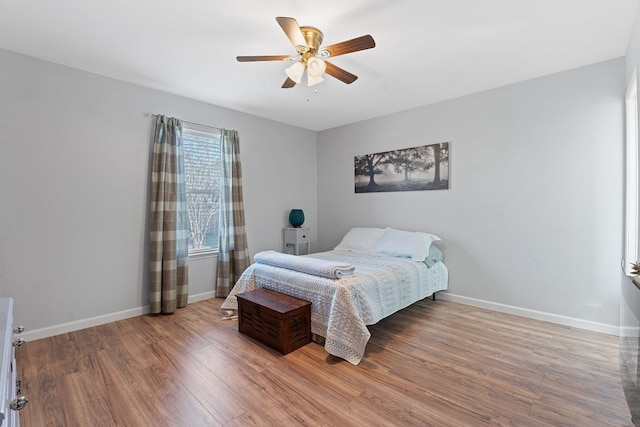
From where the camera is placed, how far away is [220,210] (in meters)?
3.85

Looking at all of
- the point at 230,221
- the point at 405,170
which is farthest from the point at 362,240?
the point at 230,221

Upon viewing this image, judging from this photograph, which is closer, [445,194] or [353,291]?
[353,291]

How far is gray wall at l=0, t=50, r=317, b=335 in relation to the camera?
98.9 inches

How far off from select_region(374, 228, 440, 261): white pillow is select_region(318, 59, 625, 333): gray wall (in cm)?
32

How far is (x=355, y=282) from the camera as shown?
2.43 m

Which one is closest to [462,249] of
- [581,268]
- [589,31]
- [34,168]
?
[581,268]

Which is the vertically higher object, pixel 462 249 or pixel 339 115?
pixel 339 115

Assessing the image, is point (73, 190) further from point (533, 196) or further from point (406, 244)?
point (533, 196)

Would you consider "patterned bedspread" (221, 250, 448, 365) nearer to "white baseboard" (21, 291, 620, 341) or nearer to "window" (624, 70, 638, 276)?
"white baseboard" (21, 291, 620, 341)

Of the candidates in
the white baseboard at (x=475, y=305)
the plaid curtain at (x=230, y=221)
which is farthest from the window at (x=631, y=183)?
the plaid curtain at (x=230, y=221)

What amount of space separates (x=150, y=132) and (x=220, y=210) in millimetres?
1182

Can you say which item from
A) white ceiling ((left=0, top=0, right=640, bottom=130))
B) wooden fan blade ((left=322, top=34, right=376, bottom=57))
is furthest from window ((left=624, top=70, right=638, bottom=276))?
wooden fan blade ((left=322, top=34, right=376, bottom=57))

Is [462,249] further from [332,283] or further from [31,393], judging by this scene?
[31,393]

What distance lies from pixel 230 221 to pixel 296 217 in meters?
1.05
